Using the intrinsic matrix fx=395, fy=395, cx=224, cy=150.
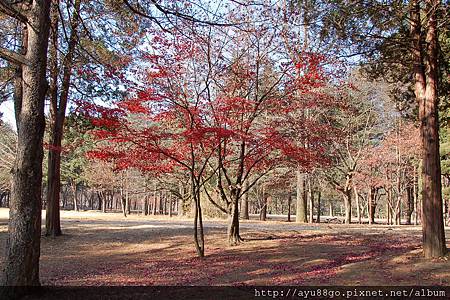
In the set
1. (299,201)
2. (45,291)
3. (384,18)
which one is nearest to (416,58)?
(384,18)

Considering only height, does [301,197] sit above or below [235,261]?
above

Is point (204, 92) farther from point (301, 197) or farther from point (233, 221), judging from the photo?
point (301, 197)

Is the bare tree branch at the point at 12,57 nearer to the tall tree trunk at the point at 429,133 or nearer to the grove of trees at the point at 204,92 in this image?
the grove of trees at the point at 204,92

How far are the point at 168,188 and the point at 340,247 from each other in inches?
858

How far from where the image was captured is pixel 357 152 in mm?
27125

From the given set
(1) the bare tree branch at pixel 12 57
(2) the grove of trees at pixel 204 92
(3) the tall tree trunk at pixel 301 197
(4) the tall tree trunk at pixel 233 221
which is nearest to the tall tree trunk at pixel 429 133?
(2) the grove of trees at pixel 204 92

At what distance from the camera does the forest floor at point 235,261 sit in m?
7.27

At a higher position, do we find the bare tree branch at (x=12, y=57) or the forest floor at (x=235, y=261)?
the bare tree branch at (x=12, y=57)

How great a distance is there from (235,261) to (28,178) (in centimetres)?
585

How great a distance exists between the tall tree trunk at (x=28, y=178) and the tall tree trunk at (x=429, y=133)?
720cm

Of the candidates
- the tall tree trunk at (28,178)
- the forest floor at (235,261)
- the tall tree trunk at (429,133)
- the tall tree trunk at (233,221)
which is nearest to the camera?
the tall tree trunk at (28,178)

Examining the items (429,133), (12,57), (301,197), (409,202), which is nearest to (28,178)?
(12,57)

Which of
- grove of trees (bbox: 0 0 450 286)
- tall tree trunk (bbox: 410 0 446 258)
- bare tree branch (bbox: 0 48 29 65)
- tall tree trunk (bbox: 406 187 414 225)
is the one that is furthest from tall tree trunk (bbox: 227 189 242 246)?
tall tree trunk (bbox: 406 187 414 225)

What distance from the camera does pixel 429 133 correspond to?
840 centimetres
